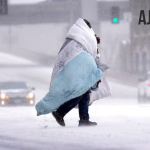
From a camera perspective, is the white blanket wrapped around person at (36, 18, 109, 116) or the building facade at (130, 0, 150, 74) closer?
the white blanket wrapped around person at (36, 18, 109, 116)

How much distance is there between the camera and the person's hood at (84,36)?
9203 millimetres

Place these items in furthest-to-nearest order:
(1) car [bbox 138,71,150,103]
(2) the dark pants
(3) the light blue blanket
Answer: (1) car [bbox 138,71,150,103] → (2) the dark pants → (3) the light blue blanket

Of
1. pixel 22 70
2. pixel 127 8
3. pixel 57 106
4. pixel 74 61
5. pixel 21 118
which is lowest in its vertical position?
pixel 22 70

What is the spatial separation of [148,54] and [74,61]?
5527 centimetres

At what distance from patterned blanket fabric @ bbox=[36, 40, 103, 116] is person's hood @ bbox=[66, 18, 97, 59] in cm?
10

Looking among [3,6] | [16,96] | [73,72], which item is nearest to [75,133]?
[73,72]

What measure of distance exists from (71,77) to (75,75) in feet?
0.20

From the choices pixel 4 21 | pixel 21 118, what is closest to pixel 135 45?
pixel 4 21

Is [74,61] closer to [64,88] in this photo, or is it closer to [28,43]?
[64,88]

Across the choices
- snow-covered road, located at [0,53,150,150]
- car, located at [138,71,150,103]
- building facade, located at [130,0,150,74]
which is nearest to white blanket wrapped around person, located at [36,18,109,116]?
snow-covered road, located at [0,53,150,150]

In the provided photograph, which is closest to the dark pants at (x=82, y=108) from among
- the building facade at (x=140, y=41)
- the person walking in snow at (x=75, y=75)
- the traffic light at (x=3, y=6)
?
the person walking in snow at (x=75, y=75)

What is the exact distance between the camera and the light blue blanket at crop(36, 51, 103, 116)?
898cm

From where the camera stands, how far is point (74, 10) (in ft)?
250

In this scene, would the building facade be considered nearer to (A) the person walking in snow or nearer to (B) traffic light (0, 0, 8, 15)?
(B) traffic light (0, 0, 8, 15)
